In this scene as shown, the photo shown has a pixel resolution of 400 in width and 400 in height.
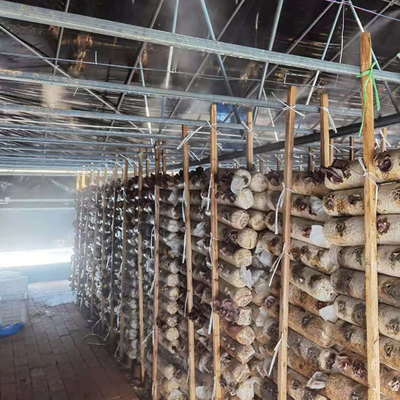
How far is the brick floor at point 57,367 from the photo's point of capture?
6.34 m

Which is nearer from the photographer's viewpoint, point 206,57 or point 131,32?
point 131,32

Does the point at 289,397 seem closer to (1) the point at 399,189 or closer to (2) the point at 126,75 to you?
(1) the point at 399,189

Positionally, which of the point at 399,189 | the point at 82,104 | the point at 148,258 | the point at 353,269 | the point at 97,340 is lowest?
the point at 97,340

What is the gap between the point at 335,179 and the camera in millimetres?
2615

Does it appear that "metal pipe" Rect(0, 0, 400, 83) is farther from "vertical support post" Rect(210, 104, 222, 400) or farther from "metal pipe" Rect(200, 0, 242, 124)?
"vertical support post" Rect(210, 104, 222, 400)

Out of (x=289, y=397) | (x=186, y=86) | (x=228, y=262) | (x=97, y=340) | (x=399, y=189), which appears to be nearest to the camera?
(x=399, y=189)

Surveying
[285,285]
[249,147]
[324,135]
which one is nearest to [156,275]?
[249,147]

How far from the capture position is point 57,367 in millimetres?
7297

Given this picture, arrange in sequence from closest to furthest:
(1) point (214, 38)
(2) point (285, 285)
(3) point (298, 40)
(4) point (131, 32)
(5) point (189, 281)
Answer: (4) point (131, 32) → (2) point (285, 285) → (1) point (214, 38) → (5) point (189, 281) → (3) point (298, 40)

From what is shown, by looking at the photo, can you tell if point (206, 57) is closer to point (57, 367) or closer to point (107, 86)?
point (107, 86)

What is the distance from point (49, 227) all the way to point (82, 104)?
Result: 1306cm

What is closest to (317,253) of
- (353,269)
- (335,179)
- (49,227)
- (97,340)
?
(353,269)

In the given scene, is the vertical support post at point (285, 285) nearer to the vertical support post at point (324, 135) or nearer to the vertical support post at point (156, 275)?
the vertical support post at point (324, 135)

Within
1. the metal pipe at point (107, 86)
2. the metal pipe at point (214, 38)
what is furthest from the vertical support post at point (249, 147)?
the metal pipe at point (214, 38)
